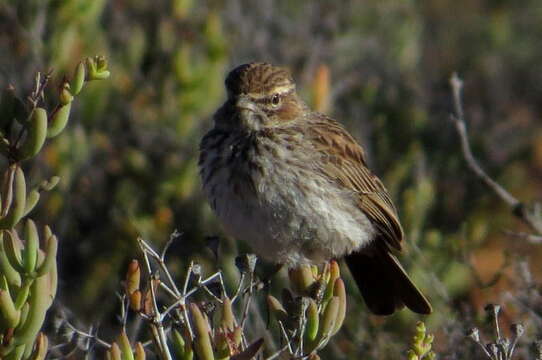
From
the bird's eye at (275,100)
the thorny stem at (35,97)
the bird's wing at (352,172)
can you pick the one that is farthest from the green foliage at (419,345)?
the bird's eye at (275,100)

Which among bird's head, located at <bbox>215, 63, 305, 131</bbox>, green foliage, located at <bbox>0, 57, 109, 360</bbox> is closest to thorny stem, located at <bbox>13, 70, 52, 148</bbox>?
green foliage, located at <bbox>0, 57, 109, 360</bbox>

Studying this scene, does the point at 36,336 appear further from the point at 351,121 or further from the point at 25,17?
the point at 351,121

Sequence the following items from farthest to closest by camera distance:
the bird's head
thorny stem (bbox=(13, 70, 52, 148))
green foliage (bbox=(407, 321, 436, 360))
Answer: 1. the bird's head
2. green foliage (bbox=(407, 321, 436, 360))
3. thorny stem (bbox=(13, 70, 52, 148))

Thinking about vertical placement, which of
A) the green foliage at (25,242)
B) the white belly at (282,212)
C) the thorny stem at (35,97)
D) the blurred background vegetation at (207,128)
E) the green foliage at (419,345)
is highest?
the thorny stem at (35,97)

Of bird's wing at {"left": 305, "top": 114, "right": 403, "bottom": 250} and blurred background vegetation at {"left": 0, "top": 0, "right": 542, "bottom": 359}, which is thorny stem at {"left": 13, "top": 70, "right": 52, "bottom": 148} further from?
blurred background vegetation at {"left": 0, "top": 0, "right": 542, "bottom": 359}

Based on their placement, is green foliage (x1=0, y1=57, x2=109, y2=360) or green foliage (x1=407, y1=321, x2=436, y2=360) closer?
green foliage (x1=0, y1=57, x2=109, y2=360)

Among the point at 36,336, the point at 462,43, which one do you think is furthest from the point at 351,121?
the point at 36,336

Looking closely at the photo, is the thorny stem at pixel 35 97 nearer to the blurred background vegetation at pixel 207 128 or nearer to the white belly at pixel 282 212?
the white belly at pixel 282 212
